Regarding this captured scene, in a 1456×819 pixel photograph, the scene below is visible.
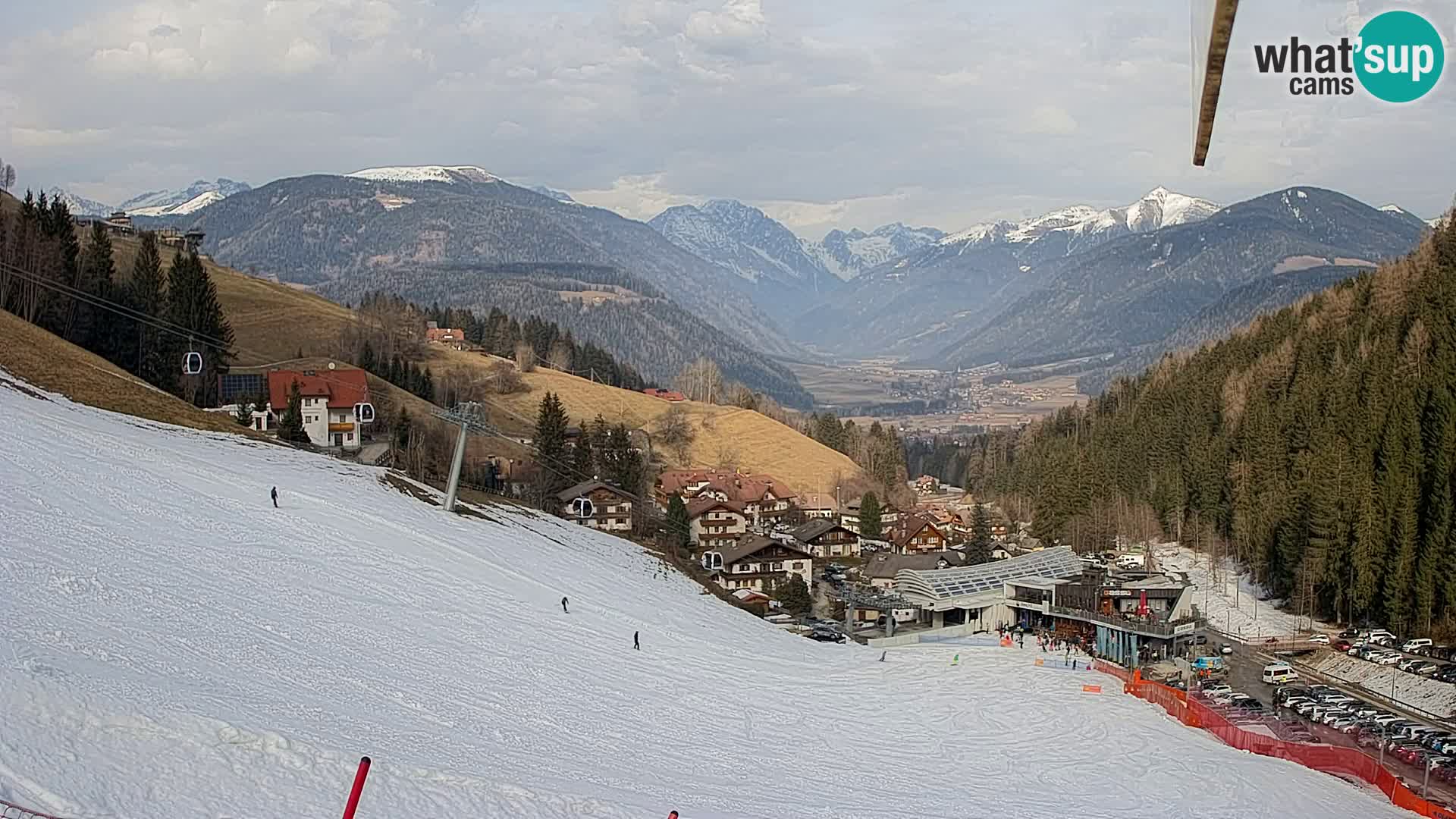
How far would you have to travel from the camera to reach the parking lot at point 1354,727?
99.2ft

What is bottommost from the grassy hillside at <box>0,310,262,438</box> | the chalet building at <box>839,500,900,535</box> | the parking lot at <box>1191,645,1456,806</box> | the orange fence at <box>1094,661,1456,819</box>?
the chalet building at <box>839,500,900,535</box>

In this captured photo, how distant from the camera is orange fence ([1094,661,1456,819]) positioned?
25562 mm

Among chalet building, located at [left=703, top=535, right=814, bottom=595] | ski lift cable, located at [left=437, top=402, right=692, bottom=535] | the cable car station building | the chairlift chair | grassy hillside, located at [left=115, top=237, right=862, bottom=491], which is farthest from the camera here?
grassy hillside, located at [left=115, top=237, right=862, bottom=491]

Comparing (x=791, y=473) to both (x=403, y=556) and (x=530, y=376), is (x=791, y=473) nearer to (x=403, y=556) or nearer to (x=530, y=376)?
(x=530, y=376)

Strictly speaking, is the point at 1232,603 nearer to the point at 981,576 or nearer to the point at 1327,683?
the point at 981,576

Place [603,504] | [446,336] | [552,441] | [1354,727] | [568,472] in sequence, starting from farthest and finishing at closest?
[446,336]
[552,441]
[568,472]
[603,504]
[1354,727]

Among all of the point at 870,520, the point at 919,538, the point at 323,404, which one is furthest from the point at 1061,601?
the point at 323,404

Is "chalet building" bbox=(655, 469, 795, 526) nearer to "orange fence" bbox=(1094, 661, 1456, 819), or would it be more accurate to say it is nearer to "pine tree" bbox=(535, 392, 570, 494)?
"pine tree" bbox=(535, 392, 570, 494)

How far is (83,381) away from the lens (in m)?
44.1

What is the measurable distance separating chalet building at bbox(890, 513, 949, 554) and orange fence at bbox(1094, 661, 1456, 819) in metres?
49.7

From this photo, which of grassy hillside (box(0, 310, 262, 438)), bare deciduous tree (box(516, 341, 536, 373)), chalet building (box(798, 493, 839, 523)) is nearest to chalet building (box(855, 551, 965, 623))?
chalet building (box(798, 493, 839, 523))

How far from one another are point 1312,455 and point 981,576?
19.7 m

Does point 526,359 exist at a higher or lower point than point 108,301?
lower

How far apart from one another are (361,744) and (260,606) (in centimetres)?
881
